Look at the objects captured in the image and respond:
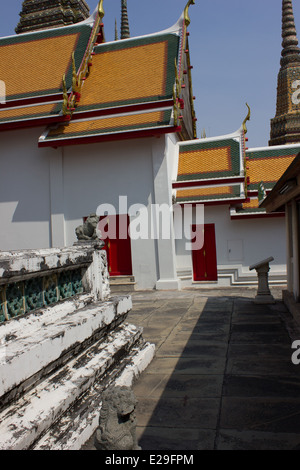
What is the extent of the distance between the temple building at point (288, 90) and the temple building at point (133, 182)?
34.2 feet

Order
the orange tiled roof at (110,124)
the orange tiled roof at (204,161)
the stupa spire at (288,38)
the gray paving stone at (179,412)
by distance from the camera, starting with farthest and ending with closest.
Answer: the stupa spire at (288,38)
the orange tiled roof at (204,161)
the orange tiled roof at (110,124)
the gray paving stone at (179,412)

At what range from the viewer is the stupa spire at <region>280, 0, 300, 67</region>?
2403 cm

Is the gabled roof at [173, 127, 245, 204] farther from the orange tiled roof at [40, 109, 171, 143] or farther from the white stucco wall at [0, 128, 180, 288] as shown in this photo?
the orange tiled roof at [40, 109, 171, 143]

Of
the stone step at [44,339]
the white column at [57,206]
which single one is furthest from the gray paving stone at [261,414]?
the white column at [57,206]

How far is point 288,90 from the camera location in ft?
75.9

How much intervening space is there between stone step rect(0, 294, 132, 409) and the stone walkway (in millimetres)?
773

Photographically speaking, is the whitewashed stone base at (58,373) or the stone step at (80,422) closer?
the whitewashed stone base at (58,373)

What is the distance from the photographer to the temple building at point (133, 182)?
1166cm

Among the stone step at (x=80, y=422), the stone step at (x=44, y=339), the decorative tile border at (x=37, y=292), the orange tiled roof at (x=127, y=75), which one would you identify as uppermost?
the orange tiled roof at (x=127, y=75)

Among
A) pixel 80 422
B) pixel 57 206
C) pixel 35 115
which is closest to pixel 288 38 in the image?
pixel 35 115

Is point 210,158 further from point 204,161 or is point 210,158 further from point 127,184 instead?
point 127,184

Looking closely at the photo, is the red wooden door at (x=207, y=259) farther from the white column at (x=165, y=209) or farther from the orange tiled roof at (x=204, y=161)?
the orange tiled roof at (x=204, y=161)

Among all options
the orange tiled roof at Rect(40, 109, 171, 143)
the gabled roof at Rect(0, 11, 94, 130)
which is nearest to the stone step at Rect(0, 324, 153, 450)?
the orange tiled roof at Rect(40, 109, 171, 143)

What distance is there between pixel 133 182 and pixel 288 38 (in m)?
17.8
